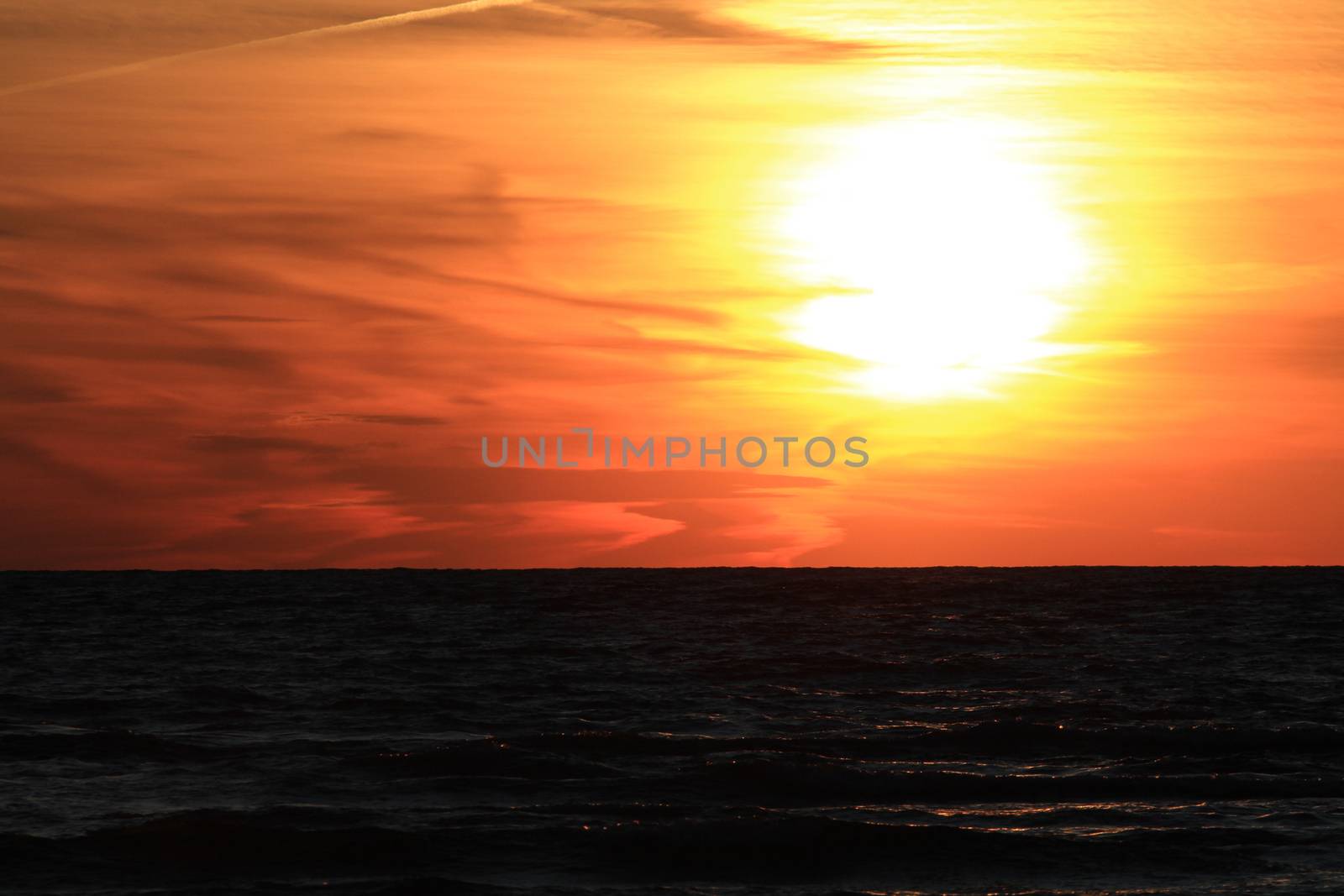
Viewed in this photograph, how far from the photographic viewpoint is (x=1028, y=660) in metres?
39.1

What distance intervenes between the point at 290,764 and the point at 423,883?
745 centimetres

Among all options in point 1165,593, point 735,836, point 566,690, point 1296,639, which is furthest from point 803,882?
point 1165,593

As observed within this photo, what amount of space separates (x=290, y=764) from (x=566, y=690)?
10.5 meters

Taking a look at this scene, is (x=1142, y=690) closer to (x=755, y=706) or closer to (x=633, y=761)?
(x=755, y=706)

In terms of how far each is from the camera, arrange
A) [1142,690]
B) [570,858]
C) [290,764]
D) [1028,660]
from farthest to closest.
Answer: [1028,660], [1142,690], [290,764], [570,858]

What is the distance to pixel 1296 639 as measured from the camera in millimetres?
45781

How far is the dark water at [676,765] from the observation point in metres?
16.2

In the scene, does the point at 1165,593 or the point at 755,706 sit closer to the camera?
the point at 755,706

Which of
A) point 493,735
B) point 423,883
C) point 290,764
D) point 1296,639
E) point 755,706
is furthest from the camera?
point 1296,639

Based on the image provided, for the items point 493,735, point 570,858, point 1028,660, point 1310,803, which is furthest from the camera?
point 1028,660

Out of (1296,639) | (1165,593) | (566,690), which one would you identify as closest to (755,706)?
(566,690)

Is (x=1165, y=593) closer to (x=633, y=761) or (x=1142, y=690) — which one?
(x=1142, y=690)

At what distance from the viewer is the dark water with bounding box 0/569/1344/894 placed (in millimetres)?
16234

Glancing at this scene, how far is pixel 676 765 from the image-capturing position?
2203cm
